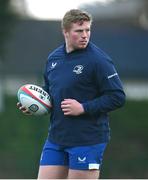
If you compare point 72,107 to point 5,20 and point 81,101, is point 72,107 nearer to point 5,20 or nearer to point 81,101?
point 81,101

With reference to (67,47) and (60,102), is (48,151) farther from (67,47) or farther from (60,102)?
(67,47)

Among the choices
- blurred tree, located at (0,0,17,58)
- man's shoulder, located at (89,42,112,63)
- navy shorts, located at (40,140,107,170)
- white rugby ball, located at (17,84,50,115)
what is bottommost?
navy shorts, located at (40,140,107,170)

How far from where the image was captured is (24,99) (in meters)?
7.38

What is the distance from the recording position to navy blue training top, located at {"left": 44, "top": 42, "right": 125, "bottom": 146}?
687 cm

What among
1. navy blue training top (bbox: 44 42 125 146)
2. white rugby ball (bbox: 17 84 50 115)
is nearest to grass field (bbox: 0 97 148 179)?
white rugby ball (bbox: 17 84 50 115)

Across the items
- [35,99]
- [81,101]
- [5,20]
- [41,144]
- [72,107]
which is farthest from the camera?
[5,20]

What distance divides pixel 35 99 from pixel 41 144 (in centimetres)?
638

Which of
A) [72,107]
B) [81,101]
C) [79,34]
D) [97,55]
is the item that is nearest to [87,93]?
[81,101]

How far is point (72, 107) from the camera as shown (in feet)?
22.4

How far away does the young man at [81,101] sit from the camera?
22.5 ft

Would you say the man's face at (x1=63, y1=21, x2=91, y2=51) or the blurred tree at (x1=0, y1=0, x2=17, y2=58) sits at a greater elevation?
the blurred tree at (x1=0, y1=0, x2=17, y2=58)

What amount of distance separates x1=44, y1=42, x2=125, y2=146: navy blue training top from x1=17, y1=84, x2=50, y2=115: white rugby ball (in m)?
0.20

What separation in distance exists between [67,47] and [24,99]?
2.31ft

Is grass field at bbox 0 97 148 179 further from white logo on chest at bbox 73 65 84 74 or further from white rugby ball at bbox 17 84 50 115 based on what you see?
white logo on chest at bbox 73 65 84 74
